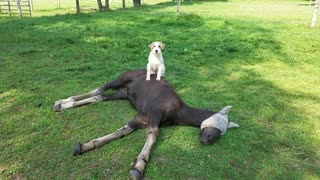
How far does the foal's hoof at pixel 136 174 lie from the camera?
12.0ft

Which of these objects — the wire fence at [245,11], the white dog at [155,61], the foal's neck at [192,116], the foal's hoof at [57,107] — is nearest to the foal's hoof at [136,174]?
the foal's neck at [192,116]

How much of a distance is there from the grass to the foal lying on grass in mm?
126

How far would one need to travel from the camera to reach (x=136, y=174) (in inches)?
144

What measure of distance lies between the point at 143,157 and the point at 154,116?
707 millimetres

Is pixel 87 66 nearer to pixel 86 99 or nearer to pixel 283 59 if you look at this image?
pixel 86 99

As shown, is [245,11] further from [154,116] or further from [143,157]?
[143,157]

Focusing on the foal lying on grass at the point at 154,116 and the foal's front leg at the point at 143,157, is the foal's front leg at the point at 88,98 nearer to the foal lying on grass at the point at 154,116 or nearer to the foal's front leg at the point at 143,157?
the foal lying on grass at the point at 154,116

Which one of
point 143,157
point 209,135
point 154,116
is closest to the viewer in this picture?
point 143,157

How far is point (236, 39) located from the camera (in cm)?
1077

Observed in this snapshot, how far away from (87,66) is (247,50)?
185 inches

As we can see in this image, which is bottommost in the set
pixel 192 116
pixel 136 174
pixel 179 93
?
pixel 136 174

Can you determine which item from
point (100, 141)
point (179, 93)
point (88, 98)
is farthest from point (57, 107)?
point (179, 93)

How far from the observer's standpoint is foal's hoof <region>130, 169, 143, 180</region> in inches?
144

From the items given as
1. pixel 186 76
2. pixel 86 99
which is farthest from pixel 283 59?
pixel 86 99
